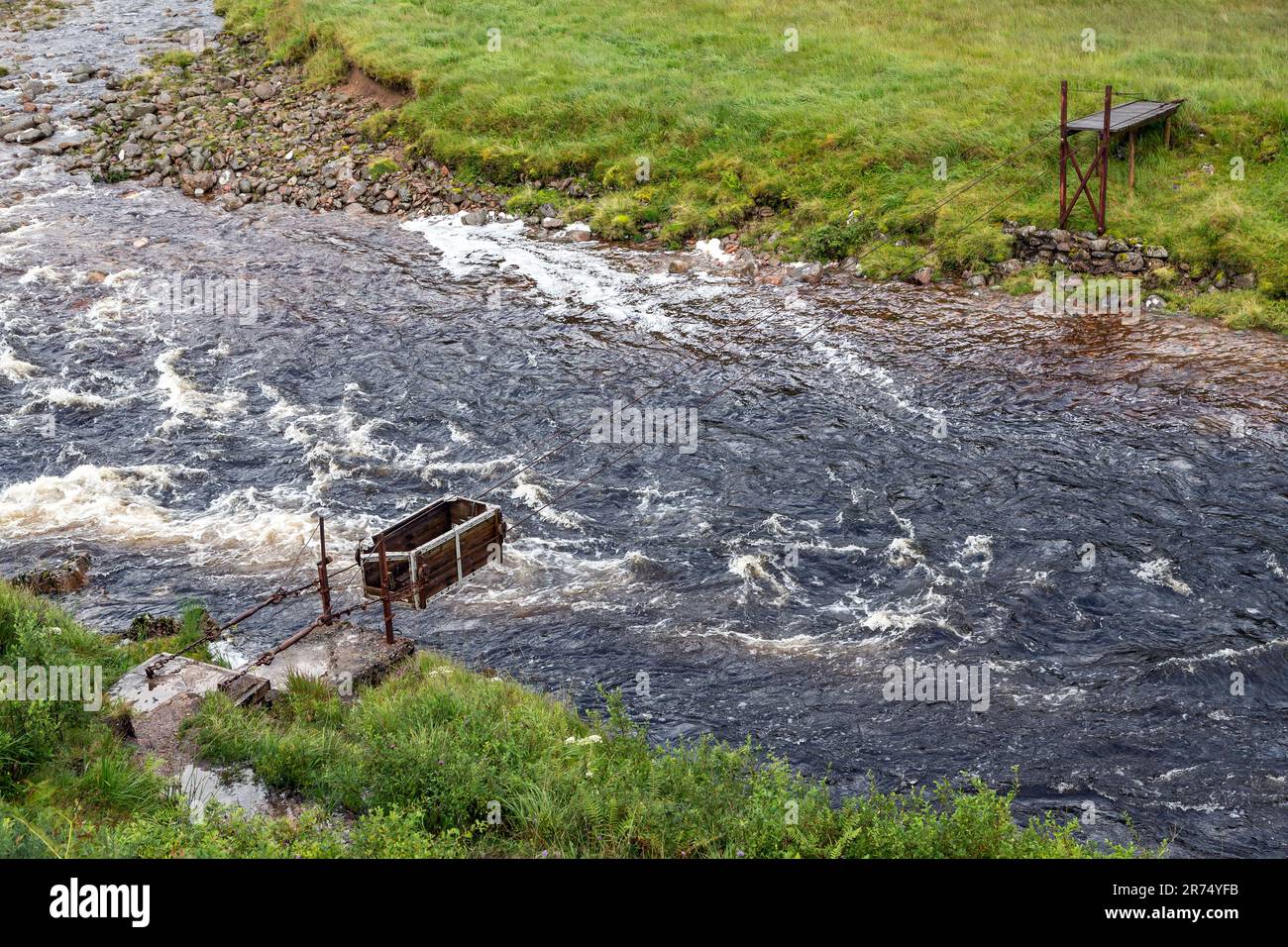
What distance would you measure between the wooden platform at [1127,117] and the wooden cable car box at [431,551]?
19.4m

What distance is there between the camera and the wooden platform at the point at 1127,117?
93.2 ft

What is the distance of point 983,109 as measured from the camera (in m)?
33.4

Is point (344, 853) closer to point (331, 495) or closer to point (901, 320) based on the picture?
point (331, 495)

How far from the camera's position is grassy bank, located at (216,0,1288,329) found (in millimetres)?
29438

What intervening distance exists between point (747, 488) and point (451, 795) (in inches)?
405

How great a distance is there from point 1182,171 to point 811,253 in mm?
9230

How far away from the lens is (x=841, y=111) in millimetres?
34781

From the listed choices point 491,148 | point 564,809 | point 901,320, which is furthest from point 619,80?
point 564,809

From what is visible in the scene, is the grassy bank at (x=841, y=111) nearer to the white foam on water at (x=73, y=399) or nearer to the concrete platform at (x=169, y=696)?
the white foam on water at (x=73, y=399)

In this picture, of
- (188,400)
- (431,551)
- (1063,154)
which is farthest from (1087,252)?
(188,400)

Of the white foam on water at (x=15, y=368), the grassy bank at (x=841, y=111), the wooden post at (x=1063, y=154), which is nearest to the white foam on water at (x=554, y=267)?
the grassy bank at (x=841, y=111)

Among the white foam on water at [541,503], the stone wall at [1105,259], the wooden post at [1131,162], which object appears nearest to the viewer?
the white foam on water at [541,503]

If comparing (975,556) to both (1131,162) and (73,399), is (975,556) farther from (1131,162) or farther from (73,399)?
(73,399)

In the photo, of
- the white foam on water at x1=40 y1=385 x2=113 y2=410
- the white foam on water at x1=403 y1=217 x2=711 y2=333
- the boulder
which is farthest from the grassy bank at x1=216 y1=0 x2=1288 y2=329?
the boulder
